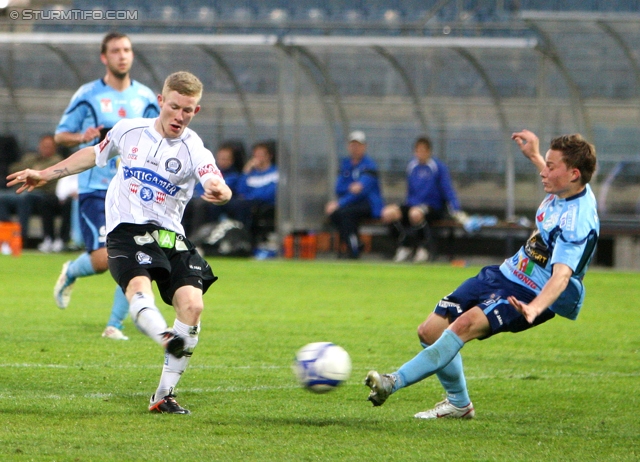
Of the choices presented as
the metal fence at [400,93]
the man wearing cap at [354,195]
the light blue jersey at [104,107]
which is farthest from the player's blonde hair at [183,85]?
the man wearing cap at [354,195]

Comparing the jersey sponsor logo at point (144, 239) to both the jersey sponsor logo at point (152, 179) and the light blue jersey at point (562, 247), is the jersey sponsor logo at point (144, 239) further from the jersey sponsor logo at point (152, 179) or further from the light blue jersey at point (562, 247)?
the light blue jersey at point (562, 247)

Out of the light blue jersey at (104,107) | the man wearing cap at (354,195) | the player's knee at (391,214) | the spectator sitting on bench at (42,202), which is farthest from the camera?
the spectator sitting on bench at (42,202)

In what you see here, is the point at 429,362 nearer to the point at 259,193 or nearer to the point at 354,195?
Answer: the point at 354,195

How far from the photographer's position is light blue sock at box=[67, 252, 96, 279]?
848 centimetres

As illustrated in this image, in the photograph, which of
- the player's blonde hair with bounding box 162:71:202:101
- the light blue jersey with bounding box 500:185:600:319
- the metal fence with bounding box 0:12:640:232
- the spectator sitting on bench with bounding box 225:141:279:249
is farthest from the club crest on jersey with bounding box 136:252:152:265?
the spectator sitting on bench with bounding box 225:141:279:249

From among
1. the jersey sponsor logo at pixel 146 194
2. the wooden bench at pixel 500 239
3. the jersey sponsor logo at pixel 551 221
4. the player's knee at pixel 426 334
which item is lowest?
the wooden bench at pixel 500 239

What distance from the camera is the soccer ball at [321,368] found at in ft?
17.1

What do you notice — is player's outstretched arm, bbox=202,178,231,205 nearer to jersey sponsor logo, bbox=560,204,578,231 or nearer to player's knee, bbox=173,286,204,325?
player's knee, bbox=173,286,204,325

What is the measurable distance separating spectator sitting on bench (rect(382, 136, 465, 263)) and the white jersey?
1117cm

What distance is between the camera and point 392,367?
279 inches

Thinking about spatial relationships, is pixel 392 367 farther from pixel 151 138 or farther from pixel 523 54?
pixel 523 54

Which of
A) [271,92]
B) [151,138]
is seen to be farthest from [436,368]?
[271,92]

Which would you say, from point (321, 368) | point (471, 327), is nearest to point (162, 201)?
point (321, 368)

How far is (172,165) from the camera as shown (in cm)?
574
